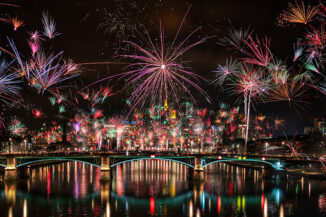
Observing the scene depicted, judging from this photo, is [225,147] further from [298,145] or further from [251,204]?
[251,204]

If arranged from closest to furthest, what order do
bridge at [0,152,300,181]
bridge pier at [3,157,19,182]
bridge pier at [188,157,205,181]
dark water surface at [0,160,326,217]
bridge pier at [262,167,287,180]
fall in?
dark water surface at [0,160,326,217] → bridge pier at [3,157,19,182] → bridge at [0,152,300,181] → bridge pier at [188,157,205,181] → bridge pier at [262,167,287,180]

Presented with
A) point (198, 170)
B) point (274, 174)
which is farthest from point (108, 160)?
point (274, 174)

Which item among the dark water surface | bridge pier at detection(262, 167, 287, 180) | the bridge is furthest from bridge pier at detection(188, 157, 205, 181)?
bridge pier at detection(262, 167, 287, 180)

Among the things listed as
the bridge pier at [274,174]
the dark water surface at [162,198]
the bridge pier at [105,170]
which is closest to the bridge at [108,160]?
the bridge pier at [105,170]

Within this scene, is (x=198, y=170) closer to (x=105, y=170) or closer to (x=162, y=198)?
(x=105, y=170)

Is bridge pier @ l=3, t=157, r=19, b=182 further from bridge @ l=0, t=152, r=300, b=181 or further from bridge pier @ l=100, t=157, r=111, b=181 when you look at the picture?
bridge pier @ l=100, t=157, r=111, b=181

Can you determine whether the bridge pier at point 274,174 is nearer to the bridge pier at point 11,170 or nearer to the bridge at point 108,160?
the bridge at point 108,160

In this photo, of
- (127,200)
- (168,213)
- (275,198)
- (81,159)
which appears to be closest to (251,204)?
(275,198)
